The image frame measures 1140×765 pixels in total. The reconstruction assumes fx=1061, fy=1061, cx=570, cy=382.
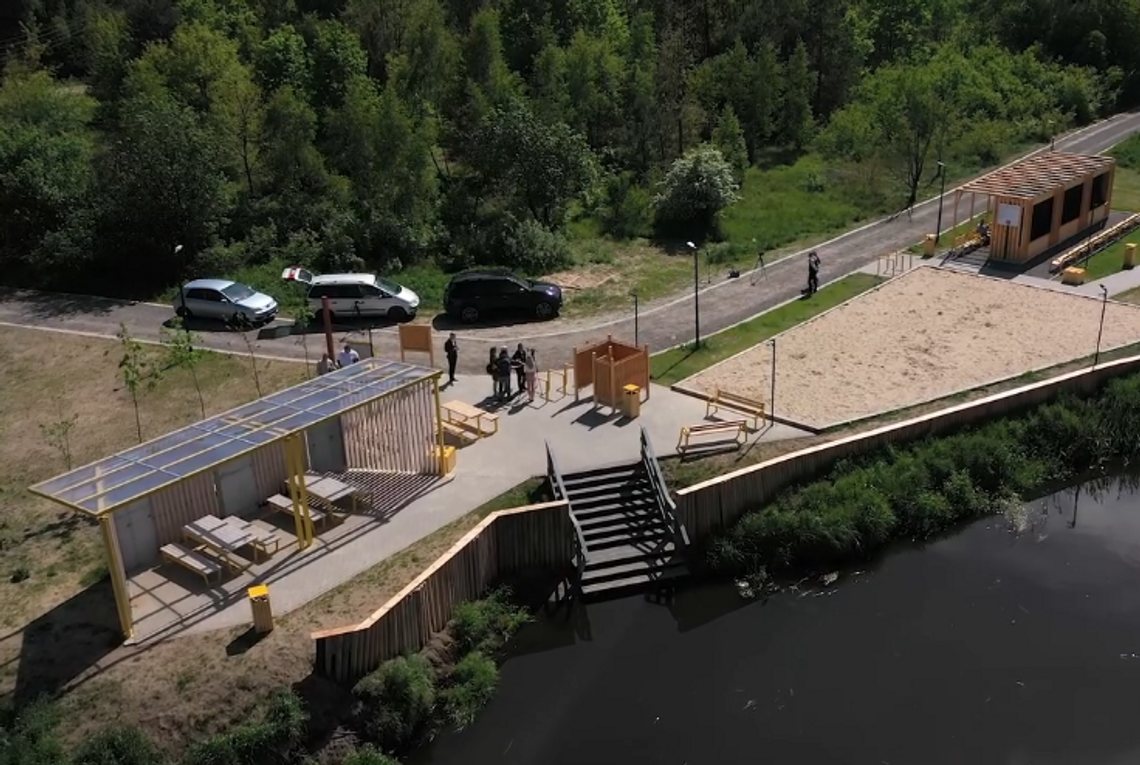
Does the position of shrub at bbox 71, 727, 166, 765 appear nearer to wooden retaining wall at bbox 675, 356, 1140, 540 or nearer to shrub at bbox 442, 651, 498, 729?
shrub at bbox 442, 651, 498, 729

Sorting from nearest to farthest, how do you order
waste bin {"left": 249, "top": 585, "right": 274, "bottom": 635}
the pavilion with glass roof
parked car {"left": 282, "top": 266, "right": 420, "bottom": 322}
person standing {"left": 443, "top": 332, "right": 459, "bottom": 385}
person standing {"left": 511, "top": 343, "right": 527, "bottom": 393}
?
waste bin {"left": 249, "top": 585, "right": 274, "bottom": 635}
the pavilion with glass roof
person standing {"left": 511, "top": 343, "right": 527, "bottom": 393}
person standing {"left": 443, "top": 332, "right": 459, "bottom": 385}
parked car {"left": 282, "top": 266, "right": 420, "bottom": 322}

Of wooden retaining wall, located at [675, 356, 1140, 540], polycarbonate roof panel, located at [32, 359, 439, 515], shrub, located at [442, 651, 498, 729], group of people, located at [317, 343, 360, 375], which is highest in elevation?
polycarbonate roof panel, located at [32, 359, 439, 515]

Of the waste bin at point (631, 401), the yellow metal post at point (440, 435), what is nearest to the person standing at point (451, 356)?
the yellow metal post at point (440, 435)

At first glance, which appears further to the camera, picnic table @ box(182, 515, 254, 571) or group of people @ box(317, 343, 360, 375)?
group of people @ box(317, 343, 360, 375)

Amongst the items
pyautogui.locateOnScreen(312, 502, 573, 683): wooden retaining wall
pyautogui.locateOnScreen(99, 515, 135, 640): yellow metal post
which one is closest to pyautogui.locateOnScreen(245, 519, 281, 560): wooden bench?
pyautogui.locateOnScreen(99, 515, 135, 640): yellow metal post

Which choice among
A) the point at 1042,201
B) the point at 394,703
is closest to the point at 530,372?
the point at 394,703

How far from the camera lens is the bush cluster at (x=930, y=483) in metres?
21.7

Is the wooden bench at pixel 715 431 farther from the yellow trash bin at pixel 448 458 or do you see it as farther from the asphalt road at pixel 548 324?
the asphalt road at pixel 548 324

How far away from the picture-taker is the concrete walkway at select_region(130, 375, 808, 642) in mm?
18531

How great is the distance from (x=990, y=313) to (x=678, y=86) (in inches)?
940

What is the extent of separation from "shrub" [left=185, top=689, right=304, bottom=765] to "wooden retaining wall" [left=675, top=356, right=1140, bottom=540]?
8.52 meters

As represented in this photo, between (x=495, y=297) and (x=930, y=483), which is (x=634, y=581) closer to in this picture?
(x=930, y=483)

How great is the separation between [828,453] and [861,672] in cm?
578

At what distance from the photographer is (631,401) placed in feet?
82.0
